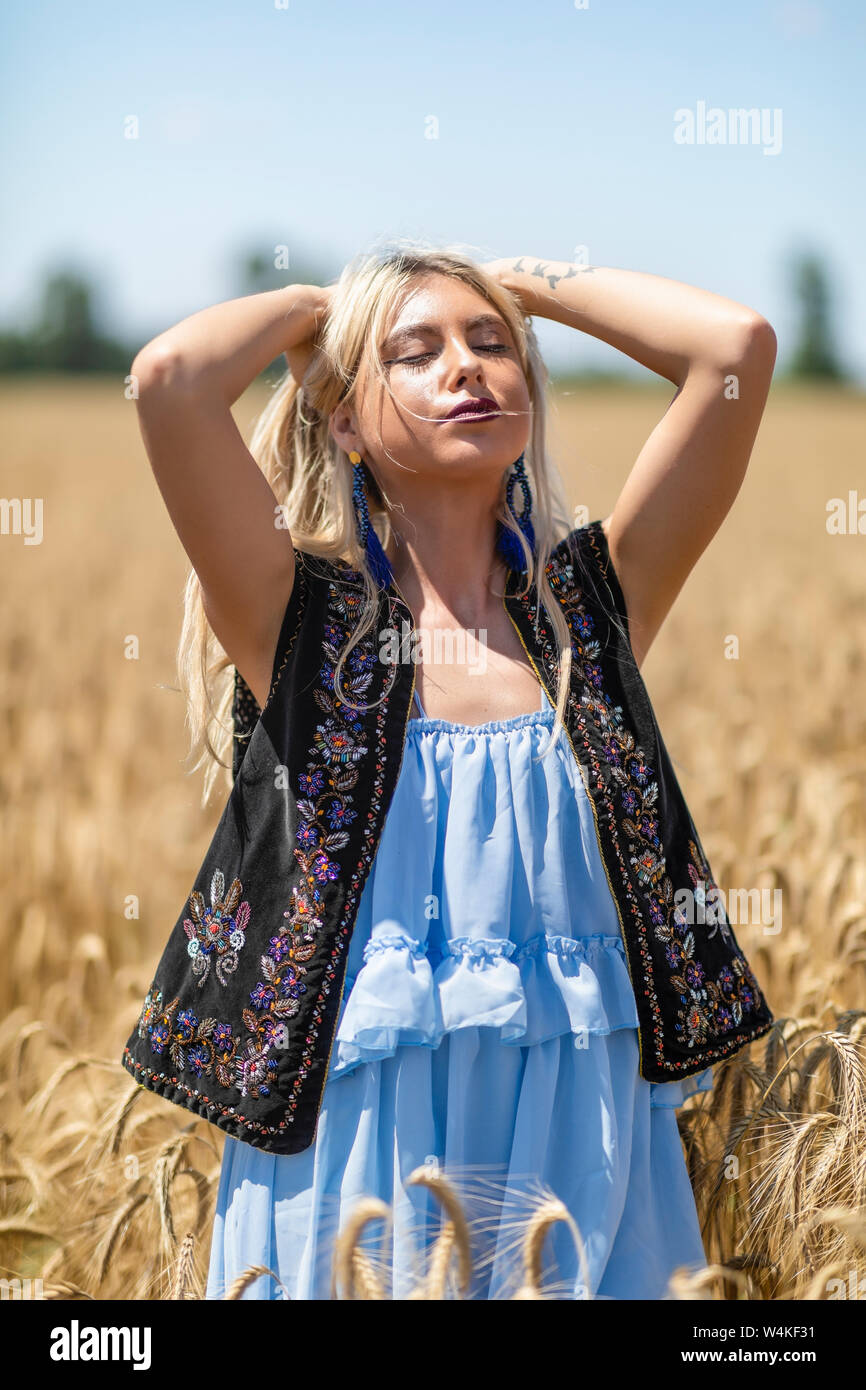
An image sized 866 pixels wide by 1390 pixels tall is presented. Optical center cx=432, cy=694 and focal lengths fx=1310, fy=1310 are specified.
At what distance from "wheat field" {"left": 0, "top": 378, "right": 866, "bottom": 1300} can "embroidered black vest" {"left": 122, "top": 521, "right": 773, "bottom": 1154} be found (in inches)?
10.5

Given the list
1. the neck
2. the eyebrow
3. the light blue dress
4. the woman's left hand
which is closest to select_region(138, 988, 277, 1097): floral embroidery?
the light blue dress

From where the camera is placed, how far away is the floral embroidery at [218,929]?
1970 mm

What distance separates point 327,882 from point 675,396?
990mm

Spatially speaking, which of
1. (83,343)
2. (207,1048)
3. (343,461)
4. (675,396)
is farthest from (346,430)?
Result: (83,343)

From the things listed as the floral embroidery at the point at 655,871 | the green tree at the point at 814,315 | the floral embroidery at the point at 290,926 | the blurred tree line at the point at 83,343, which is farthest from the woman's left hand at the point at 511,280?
the green tree at the point at 814,315

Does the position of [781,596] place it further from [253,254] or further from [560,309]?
[253,254]

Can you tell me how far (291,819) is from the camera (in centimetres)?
196

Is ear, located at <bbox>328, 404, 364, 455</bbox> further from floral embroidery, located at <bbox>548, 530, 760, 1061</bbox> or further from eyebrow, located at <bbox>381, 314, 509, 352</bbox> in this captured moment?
floral embroidery, located at <bbox>548, 530, 760, 1061</bbox>

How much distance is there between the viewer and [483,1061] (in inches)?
74.9

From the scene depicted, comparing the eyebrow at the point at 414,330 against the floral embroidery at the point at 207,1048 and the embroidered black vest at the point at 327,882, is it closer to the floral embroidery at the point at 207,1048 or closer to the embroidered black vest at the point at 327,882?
the embroidered black vest at the point at 327,882

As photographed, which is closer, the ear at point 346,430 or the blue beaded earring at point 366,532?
the blue beaded earring at point 366,532

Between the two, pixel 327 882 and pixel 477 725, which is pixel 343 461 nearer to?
pixel 477 725

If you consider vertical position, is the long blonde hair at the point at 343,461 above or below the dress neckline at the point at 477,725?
above

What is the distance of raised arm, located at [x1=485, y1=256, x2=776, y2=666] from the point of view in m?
2.14
